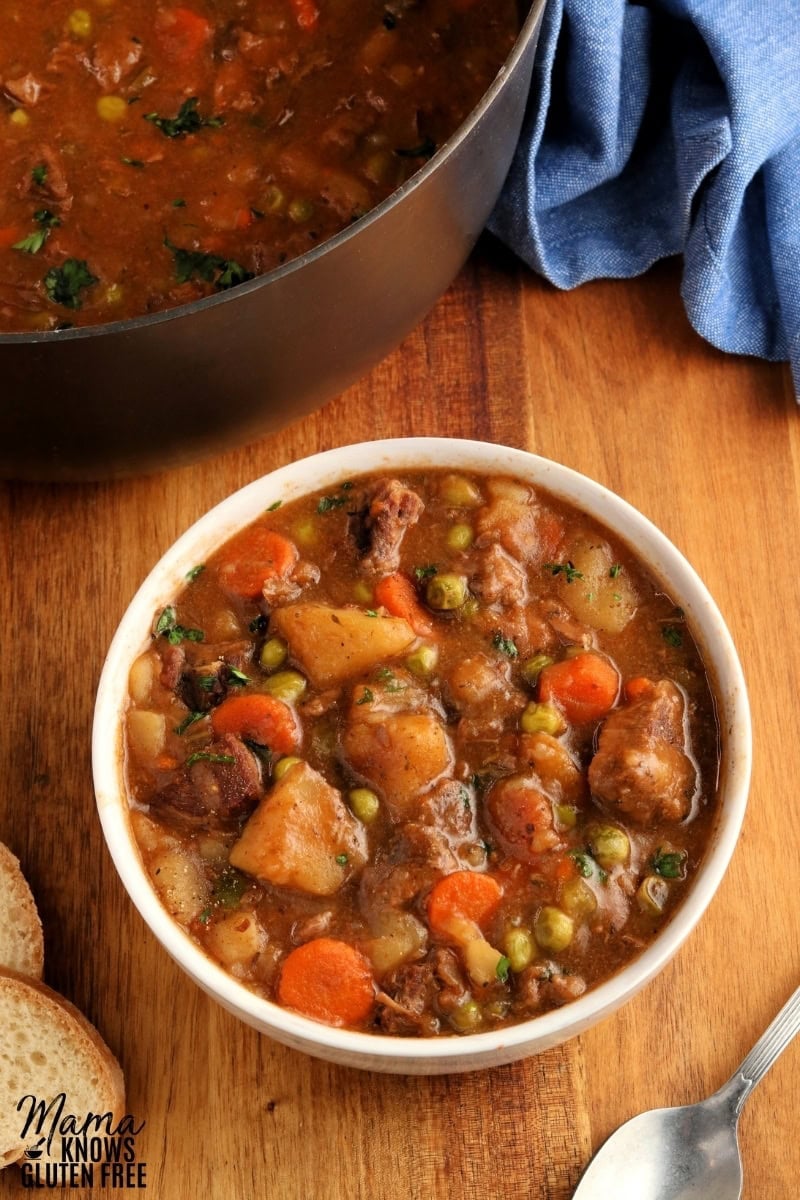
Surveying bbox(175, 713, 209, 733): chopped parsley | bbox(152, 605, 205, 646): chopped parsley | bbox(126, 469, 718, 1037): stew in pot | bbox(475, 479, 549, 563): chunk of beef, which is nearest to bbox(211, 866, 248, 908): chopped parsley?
bbox(126, 469, 718, 1037): stew in pot

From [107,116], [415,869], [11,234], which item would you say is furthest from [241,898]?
[107,116]

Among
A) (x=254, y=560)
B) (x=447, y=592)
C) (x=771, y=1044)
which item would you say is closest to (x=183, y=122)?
(x=254, y=560)

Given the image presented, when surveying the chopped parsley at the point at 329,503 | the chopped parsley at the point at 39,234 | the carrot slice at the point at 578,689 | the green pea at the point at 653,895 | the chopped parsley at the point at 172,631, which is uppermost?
the chopped parsley at the point at 39,234

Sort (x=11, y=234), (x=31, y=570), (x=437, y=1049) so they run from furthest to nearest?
(x=31, y=570) < (x=11, y=234) < (x=437, y=1049)

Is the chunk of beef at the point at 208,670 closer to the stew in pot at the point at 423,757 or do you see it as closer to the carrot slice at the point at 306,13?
the stew in pot at the point at 423,757

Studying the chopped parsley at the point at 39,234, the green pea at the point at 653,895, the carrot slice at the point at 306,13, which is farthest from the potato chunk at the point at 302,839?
the carrot slice at the point at 306,13

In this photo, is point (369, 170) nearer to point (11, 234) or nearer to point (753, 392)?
point (11, 234)

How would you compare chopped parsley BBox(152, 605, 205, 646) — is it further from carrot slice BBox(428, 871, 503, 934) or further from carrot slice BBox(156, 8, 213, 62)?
carrot slice BBox(156, 8, 213, 62)
